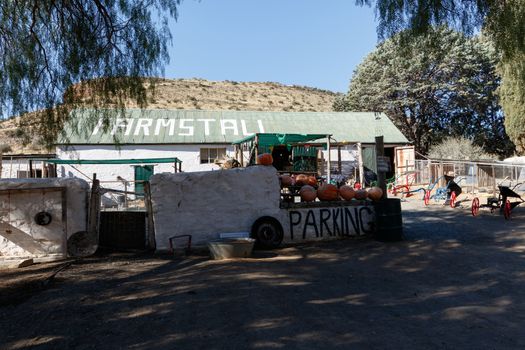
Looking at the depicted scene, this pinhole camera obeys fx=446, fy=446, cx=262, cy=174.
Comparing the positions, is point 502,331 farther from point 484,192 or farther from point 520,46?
point 484,192

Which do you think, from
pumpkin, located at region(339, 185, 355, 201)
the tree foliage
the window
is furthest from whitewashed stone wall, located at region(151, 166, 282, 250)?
the tree foliage

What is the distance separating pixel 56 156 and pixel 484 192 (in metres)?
22.0

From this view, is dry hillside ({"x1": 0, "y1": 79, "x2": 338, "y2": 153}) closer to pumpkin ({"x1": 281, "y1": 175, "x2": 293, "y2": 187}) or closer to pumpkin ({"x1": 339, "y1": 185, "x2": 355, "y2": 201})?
pumpkin ({"x1": 281, "y1": 175, "x2": 293, "y2": 187})

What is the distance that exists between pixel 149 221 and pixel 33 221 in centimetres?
241

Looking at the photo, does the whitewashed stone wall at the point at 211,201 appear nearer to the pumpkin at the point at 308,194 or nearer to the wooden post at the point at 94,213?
the pumpkin at the point at 308,194

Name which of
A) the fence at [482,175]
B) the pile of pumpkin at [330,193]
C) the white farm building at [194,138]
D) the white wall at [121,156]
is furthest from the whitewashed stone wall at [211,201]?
the white wall at [121,156]

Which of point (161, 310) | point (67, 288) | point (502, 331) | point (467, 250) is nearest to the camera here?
point (502, 331)

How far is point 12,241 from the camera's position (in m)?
9.52

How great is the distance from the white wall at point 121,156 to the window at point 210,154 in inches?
11.3

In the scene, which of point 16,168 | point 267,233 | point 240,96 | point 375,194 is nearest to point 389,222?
point 375,194

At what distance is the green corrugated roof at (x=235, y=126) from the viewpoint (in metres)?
26.4

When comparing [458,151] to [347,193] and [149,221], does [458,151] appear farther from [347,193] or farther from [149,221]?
[149,221]

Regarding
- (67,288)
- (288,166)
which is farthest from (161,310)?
(288,166)

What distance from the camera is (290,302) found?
560 cm
